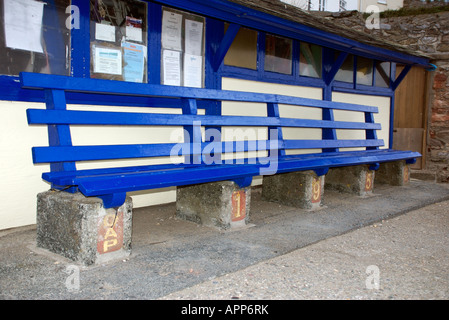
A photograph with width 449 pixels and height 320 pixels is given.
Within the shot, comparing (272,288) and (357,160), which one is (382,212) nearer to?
(357,160)

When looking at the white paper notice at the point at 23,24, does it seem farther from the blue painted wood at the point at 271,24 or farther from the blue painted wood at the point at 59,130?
the blue painted wood at the point at 271,24

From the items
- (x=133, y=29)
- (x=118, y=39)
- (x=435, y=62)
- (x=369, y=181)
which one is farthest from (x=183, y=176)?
(x=435, y=62)

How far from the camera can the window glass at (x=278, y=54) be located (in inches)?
240

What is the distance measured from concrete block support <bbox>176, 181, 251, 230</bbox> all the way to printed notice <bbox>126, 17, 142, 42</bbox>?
1.68 meters

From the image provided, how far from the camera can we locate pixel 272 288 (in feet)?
8.93

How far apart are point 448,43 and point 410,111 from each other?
1495mm

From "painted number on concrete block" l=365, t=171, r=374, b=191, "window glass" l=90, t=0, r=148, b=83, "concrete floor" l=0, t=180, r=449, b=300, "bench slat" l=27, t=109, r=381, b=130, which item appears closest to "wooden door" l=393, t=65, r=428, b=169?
"painted number on concrete block" l=365, t=171, r=374, b=191

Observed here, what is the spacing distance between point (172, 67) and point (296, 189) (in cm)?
204

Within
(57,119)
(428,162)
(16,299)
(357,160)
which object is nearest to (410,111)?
(428,162)

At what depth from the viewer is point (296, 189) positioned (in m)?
5.08

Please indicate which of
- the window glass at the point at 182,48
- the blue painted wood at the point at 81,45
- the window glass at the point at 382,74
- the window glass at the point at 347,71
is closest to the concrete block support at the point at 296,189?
the window glass at the point at 182,48

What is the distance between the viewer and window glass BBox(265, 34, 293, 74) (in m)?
6.10

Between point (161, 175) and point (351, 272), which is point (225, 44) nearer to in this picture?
point (161, 175)

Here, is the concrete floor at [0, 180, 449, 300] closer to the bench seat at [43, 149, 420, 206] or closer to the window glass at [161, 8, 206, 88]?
the bench seat at [43, 149, 420, 206]
